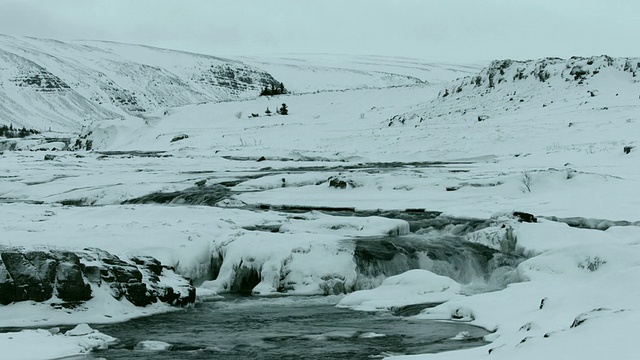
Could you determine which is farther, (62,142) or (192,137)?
(62,142)

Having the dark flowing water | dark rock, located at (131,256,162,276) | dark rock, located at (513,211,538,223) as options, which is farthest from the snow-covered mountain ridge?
the dark flowing water

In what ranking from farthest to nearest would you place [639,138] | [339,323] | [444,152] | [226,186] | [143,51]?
[143,51]
[444,152]
[639,138]
[226,186]
[339,323]

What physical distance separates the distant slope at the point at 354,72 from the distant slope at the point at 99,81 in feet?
19.5

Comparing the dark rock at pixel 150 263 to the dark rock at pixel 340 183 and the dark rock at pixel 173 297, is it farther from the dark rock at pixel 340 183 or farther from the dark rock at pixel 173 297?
the dark rock at pixel 340 183

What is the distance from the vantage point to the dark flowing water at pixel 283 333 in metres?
8.88

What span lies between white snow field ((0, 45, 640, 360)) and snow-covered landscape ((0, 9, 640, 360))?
5 centimetres

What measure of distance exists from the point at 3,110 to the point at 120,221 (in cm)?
9573

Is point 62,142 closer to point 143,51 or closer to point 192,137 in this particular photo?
point 192,137

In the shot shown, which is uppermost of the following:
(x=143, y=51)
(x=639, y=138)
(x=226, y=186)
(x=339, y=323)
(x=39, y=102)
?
(x=143, y=51)

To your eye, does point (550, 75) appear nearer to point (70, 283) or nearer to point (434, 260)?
point (434, 260)

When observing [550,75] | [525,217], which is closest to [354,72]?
[550,75]

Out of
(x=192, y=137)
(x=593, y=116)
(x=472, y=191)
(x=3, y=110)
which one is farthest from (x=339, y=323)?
(x=3, y=110)

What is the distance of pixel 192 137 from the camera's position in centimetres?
4728

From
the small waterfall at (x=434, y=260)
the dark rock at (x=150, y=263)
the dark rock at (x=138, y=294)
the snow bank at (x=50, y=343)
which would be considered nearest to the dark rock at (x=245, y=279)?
the dark rock at (x=150, y=263)
